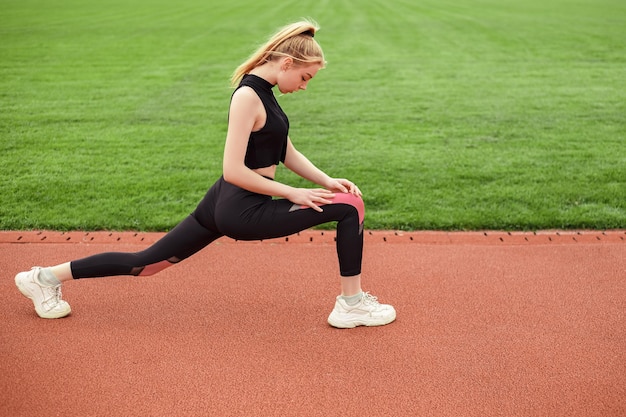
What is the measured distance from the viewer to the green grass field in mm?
7262

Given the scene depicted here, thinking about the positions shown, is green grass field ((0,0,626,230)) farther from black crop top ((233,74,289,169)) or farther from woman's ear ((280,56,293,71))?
woman's ear ((280,56,293,71))

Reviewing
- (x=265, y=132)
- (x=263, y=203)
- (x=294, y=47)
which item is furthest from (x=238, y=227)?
(x=294, y=47)

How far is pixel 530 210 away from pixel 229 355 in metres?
3.96

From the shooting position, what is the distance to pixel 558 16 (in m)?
29.0

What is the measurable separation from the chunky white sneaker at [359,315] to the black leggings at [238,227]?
9.0 inches

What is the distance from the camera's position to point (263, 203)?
4.33m

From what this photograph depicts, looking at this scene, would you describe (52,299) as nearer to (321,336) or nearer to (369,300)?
(321,336)

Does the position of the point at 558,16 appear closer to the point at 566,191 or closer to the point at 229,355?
the point at 566,191

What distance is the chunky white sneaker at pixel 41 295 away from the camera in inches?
182

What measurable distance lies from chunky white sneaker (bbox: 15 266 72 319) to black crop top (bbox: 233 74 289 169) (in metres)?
1.59

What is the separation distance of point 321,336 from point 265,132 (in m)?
1.33

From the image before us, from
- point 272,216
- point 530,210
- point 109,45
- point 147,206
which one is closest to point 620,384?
point 272,216

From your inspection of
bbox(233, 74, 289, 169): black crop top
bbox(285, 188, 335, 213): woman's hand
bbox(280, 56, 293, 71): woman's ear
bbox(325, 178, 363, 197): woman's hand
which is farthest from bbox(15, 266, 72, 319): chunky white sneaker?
bbox(280, 56, 293, 71): woman's ear

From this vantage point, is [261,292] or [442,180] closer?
[261,292]
